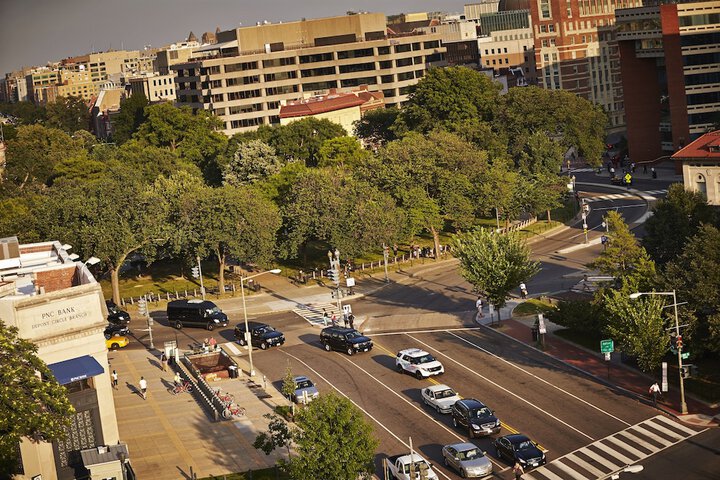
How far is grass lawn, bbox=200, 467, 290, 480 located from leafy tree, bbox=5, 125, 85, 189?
107721mm

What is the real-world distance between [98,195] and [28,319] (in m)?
52.1

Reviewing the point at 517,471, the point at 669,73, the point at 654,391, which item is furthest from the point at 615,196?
the point at 517,471

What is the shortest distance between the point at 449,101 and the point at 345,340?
256ft

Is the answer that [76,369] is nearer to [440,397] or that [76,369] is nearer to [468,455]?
[468,455]

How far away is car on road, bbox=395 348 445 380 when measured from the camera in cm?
7538

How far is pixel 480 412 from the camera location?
64250 mm

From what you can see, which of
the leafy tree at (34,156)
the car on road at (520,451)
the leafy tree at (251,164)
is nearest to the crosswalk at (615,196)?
the leafy tree at (251,164)

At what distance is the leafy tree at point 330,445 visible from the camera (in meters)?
52.0

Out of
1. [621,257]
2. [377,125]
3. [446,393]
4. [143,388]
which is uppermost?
[377,125]

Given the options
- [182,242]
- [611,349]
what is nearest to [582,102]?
[182,242]

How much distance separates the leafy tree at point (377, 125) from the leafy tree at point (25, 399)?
116 metres

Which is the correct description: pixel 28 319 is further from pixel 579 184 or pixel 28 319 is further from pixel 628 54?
pixel 628 54

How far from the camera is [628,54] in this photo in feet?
522

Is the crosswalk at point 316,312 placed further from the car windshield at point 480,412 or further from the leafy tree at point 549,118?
the leafy tree at point 549,118
